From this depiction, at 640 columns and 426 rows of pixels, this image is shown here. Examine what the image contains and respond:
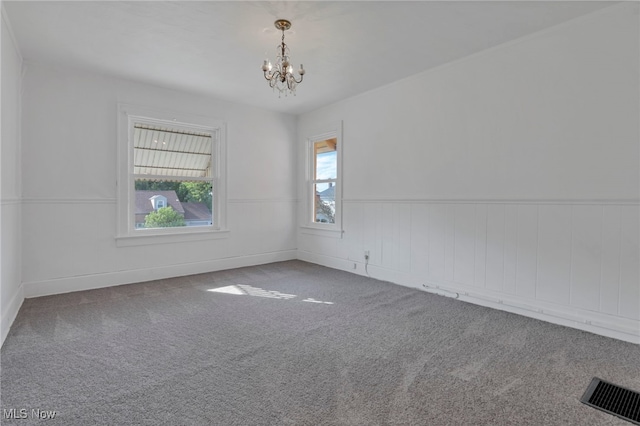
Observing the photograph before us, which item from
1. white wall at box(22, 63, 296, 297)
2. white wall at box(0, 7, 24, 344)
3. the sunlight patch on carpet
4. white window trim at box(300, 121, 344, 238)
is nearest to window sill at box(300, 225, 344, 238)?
white window trim at box(300, 121, 344, 238)

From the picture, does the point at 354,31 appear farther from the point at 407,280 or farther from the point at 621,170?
the point at 407,280

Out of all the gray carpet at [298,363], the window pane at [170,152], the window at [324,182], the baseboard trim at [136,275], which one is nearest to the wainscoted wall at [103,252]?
the baseboard trim at [136,275]

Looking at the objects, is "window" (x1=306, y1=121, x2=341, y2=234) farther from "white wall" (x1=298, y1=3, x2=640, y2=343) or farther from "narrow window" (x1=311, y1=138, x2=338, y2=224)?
"white wall" (x1=298, y1=3, x2=640, y2=343)

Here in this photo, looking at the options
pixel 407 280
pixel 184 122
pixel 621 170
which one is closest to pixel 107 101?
pixel 184 122

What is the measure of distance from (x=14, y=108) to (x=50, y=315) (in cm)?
194

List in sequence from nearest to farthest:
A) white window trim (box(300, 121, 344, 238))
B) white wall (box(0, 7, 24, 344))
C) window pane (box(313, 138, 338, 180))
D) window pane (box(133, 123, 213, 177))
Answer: white wall (box(0, 7, 24, 344)) → window pane (box(133, 123, 213, 177)) → white window trim (box(300, 121, 344, 238)) → window pane (box(313, 138, 338, 180))

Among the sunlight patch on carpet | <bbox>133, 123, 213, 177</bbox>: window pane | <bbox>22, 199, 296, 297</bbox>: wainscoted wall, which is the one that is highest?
<bbox>133, 123, 213, 177</bbox>: window pane

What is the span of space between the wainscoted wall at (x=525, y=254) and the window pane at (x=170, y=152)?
2.52 m

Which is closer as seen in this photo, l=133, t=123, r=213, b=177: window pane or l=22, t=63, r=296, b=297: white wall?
l=22, t=63, r=296, b=297: white wall

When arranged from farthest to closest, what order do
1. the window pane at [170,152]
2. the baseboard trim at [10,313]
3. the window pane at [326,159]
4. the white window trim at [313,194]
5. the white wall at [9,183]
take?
1. the window pane at [326,159]
2. the white window trim at [313,194]
3. the window pane at [170,152]
4. the white wall at [9,183]
5. the baseboard trim at [10,313]

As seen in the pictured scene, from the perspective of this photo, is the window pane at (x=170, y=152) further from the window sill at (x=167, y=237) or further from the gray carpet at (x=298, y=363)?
the gray carpet at (x=298, y=363)

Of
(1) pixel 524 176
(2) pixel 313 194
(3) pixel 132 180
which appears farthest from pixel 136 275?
(1) pixel 524 176

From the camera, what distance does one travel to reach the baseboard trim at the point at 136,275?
3.57 meters

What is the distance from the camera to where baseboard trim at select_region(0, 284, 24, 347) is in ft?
8.08
